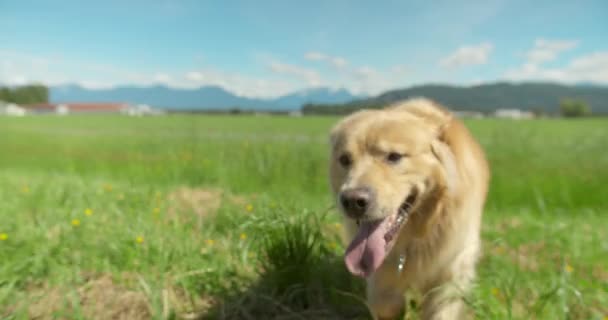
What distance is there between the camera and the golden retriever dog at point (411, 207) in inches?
82.1

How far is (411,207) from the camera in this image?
219 cm

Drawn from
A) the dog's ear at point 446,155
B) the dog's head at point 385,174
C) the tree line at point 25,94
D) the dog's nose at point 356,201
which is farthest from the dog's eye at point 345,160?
the tree line at point 25,94

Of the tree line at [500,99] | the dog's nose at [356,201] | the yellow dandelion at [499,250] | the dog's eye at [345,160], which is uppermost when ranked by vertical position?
the tree line at [500,99]

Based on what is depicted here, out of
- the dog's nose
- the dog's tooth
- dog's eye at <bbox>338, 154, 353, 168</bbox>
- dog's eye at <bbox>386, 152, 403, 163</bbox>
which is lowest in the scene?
the dog's tooth

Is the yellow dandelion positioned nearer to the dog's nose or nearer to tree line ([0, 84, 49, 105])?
the dog's nose

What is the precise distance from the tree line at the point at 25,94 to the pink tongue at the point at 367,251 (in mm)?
68855

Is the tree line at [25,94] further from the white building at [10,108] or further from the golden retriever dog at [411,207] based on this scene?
the golden retriever dog at [411,207]

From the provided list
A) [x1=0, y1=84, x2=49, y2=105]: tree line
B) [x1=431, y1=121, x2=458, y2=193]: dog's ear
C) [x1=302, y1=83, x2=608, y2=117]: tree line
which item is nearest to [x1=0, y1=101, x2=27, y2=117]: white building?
[x1=0, y1=84, x2=49, y2=105]: tree line

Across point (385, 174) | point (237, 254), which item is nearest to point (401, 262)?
point (385, 174)

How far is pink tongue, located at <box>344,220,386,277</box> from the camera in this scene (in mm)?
2051

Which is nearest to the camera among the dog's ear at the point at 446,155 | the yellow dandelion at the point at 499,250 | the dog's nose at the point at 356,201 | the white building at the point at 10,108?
the dog's nose at the point at 356,201

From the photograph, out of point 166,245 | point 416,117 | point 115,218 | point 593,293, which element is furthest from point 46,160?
point 593,293

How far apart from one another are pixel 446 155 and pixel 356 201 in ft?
2.30

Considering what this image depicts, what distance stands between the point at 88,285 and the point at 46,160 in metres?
8.30
